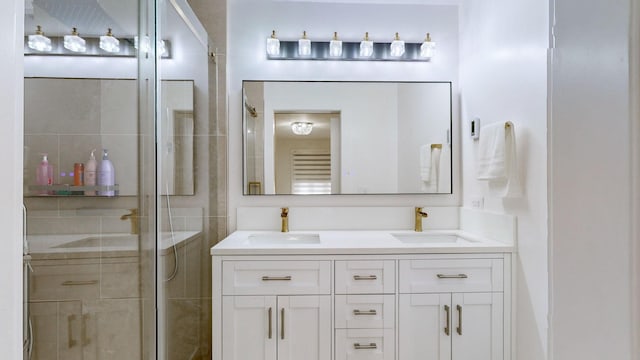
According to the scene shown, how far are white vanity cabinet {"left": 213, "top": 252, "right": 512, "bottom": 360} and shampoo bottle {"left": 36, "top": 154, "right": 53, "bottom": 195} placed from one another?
0.88 metres

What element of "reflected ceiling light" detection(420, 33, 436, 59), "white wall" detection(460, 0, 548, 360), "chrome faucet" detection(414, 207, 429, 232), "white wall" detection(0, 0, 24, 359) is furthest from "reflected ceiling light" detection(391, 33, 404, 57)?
"white wall" detection(0, 0, 24, 359)

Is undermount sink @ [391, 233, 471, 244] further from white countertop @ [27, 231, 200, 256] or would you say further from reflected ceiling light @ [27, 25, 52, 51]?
reflected ceiling light @ [27, 25, 52, 51]

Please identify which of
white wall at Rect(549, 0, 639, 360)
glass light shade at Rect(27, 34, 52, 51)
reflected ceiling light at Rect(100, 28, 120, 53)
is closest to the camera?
white wall at Rect(549, 0, 639, 360)

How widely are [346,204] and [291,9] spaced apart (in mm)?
1411

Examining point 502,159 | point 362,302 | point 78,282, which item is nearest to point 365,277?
point 362,302

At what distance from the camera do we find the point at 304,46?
233 cm

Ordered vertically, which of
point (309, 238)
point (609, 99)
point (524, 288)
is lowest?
point (524, 288)

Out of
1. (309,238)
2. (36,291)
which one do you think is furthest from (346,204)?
(36,291)

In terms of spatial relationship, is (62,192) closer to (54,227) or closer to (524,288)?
(54,227)

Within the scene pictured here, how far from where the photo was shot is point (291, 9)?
2.38 metres

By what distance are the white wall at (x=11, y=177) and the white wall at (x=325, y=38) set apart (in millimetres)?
1923

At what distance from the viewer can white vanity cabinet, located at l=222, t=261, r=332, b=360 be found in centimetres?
174

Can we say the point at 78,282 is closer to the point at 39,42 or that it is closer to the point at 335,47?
the point at 39,42

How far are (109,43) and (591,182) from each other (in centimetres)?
143
